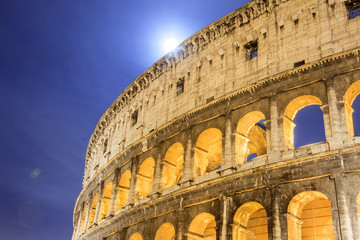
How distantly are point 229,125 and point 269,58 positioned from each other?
3.30 metres

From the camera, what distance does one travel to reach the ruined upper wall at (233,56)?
17000 millimetres

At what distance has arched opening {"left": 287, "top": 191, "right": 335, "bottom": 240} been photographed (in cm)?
1484

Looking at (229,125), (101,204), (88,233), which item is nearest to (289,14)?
(229,125)

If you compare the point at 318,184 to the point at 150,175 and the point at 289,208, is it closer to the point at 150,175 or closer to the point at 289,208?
the point at 289,208

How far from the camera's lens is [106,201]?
26.3 metres

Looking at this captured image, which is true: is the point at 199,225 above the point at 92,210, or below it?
below

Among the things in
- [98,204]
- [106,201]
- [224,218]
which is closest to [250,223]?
[224,218]

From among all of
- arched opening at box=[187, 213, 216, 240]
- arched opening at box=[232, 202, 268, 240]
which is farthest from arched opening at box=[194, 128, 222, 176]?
arched opening at box=[232, 202, 268, 240]

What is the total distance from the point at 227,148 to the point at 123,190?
8.81 meters

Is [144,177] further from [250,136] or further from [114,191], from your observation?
[250,136]

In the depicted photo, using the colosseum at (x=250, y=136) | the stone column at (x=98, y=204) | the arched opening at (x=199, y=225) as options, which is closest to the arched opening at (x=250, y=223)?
the colosseum at (x=250, y=136)

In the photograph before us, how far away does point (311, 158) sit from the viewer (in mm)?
14836

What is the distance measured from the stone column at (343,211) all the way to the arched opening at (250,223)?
2826mm

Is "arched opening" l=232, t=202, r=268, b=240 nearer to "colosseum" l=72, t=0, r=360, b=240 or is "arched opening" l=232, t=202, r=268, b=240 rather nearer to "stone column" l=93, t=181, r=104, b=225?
"colosseum" l=72, t=0, r=360, b=240
